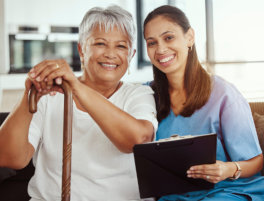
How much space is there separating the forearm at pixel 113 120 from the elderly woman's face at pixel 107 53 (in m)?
0.30

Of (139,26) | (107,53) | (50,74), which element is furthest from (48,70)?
(139,26)

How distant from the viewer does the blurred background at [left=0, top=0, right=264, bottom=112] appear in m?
4.16

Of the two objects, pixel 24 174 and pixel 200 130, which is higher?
pixel 200 130

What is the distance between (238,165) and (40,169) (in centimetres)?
78

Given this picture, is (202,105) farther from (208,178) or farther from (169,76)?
(208,178)

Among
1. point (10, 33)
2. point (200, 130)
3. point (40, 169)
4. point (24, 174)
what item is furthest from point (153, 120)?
point (10, 33)

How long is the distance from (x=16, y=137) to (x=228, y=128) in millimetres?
828

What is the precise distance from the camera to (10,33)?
4.48 metres

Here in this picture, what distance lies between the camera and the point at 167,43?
1.51 metres

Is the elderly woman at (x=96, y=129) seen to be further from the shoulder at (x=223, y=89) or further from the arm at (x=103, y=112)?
the shoulder at (x=223, y=89)

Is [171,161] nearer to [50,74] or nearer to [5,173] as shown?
[50,74]

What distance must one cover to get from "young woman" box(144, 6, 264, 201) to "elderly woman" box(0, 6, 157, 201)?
0.54 ft

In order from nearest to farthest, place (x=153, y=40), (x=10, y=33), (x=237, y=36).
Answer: (x=153, y=40), (x=237, y=36), (x=10, y=33)

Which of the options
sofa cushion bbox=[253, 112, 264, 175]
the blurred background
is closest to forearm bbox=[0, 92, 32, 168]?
sofa cushion bbox=[253, 112, 264, 175]
